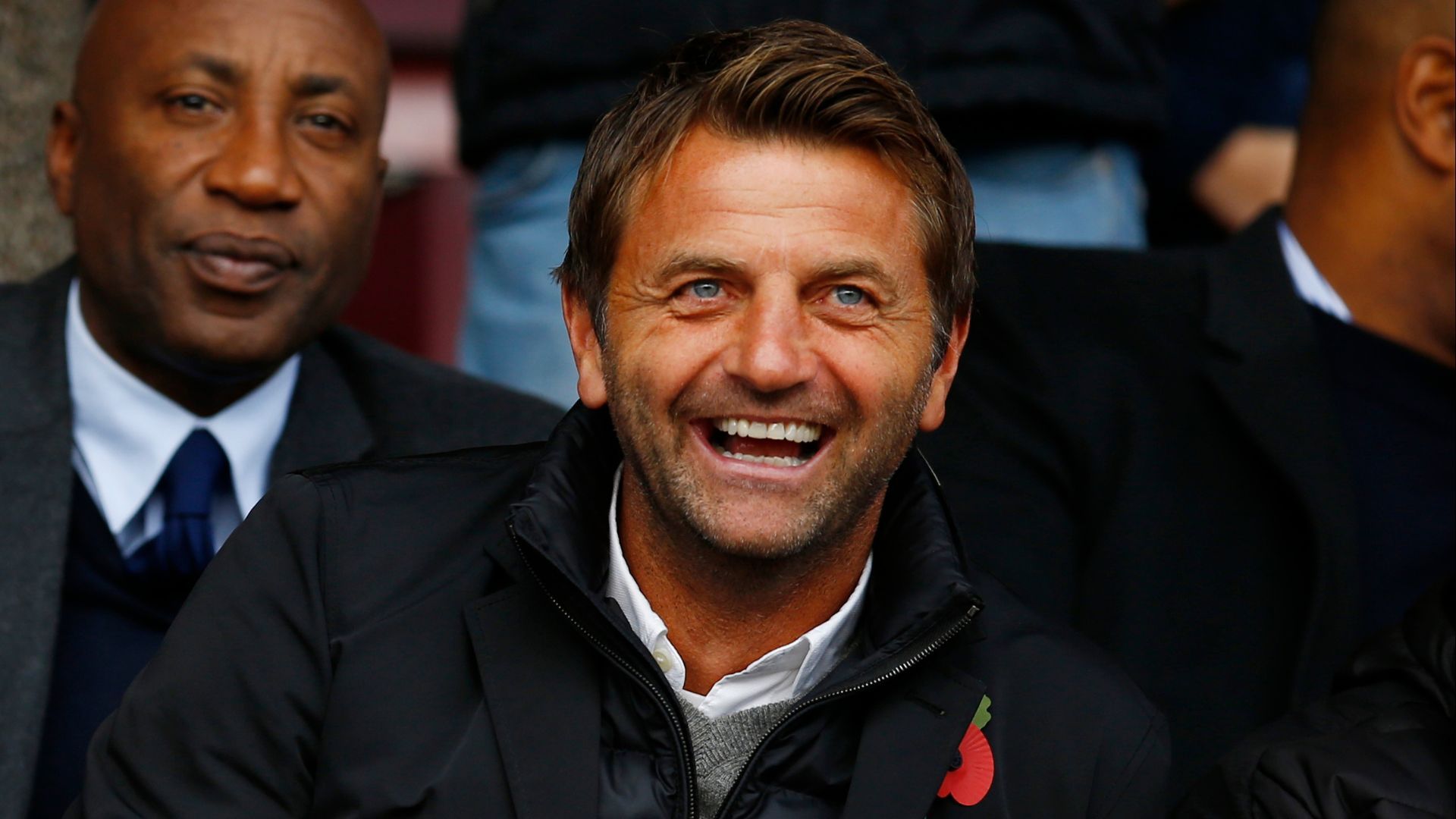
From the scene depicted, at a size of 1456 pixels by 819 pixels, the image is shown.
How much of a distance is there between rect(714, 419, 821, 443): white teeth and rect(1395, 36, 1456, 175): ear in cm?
152

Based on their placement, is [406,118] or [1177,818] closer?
[1177,818]

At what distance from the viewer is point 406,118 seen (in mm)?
6027

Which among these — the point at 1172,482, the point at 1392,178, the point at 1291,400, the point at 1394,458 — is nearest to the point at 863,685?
the point at 1172,482

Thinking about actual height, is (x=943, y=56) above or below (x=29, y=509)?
above

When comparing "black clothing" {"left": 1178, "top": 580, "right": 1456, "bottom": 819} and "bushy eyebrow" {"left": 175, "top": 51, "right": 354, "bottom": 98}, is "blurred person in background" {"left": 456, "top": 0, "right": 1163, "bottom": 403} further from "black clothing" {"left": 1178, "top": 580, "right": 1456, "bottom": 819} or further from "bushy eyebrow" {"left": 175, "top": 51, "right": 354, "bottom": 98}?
"black clothing" {"left": 1178, "top": 580, "right": 1456, "bottom": 819}

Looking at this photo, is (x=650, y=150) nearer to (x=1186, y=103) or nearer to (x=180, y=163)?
(x=180, y=163)

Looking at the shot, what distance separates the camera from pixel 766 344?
2.49m

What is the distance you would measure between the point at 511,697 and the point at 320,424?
109 cm

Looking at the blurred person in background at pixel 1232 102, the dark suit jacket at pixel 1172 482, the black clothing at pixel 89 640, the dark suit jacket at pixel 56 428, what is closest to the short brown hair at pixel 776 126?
the dark suit jacket at pixel 1172 482

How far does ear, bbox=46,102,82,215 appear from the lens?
349 centimetres

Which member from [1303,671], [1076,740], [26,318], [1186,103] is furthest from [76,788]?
[1186,103]

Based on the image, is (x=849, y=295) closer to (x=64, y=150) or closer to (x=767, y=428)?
(x=767, y=428)

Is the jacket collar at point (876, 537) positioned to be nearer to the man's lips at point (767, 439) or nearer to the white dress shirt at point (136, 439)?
the man's lips at point (767, 439)

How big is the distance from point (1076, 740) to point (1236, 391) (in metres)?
1.03
